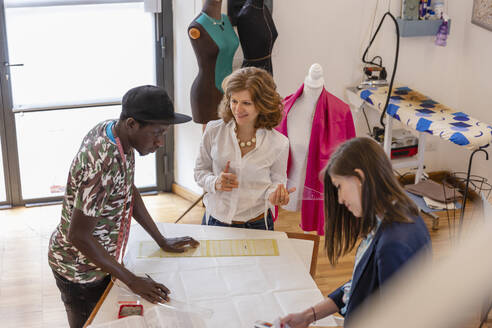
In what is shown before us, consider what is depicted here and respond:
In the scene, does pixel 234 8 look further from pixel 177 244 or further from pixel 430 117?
pixel 177 244

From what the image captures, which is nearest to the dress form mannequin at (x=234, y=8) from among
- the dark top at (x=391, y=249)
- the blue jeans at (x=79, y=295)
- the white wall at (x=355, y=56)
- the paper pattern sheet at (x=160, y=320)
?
the white wall at (x=355, y=56)

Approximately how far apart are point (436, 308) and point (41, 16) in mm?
3955

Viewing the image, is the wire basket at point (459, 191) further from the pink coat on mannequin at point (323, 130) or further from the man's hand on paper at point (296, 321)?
the man's hand on paper at point (296, 321)

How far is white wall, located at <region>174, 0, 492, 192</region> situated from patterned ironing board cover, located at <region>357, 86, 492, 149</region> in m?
0.29

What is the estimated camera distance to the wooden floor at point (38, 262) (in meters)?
3.01

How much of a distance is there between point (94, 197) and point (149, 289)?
14.6 inches

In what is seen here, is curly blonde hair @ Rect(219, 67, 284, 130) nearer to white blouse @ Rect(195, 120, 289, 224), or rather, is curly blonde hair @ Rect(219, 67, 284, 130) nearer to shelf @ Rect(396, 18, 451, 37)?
white blouse @ Rect(195, 120, 289, 224)

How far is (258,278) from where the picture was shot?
77.9 inches

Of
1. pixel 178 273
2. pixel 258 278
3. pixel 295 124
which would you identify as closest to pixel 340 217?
pixel 258 278

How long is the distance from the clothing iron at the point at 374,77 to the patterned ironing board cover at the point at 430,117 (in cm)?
4

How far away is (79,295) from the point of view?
1.88 meters

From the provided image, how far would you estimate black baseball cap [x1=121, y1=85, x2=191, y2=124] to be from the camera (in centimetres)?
170

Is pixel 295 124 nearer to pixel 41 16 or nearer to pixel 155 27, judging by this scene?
pixel 155 27

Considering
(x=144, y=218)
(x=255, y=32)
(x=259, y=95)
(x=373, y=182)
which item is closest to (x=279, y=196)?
(x=259, y=95)
